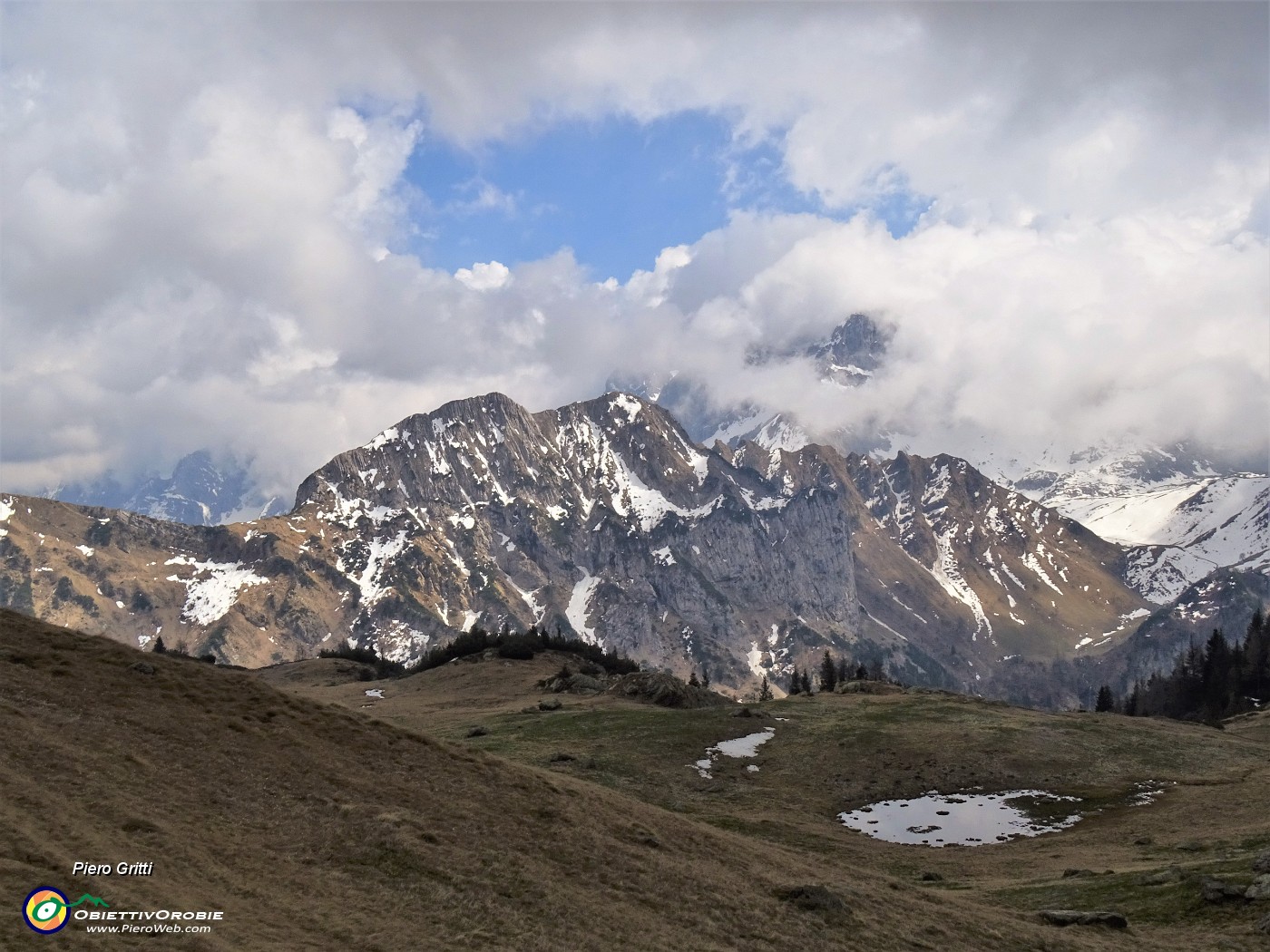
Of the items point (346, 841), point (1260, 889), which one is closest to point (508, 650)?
point (346, 841)

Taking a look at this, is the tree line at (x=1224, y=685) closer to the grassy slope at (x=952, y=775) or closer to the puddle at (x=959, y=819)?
the grassy slope at (x=952, y=775)

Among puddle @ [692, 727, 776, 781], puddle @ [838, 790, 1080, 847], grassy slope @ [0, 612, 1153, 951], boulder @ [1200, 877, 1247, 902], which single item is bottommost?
puddle @ [838, 790, 1080, 847]

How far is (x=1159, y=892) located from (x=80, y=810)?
134ft

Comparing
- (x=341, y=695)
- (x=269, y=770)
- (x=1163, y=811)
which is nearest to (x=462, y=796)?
(x=269, y=770)

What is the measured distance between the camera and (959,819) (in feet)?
209

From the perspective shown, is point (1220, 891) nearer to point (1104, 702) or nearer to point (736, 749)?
point (736, 749)

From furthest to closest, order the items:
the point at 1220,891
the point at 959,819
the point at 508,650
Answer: the point at 508,650
the point at 959,819
the point at 1220,891

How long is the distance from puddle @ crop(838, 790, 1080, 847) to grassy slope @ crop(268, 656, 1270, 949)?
1520 millimetres

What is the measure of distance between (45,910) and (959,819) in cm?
5420

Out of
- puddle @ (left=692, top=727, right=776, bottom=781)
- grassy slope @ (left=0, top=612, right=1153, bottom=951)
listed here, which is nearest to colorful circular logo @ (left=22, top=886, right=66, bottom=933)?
grassy slope @ (left=0, top=612, right=1153, bottom=951)

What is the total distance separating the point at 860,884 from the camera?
41.0m

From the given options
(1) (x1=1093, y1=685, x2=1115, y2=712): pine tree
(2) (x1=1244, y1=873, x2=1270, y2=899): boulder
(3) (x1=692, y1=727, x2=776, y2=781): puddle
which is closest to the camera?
(2) (x1=1244, y1=873, x2=1270, y2=899): boulder

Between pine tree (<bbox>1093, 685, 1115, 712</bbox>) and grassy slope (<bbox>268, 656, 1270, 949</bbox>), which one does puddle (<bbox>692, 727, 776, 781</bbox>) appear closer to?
grassy slope (<bbox>268, 656, 1270, 949</bbox>)

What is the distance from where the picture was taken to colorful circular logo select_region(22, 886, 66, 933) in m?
24.1
